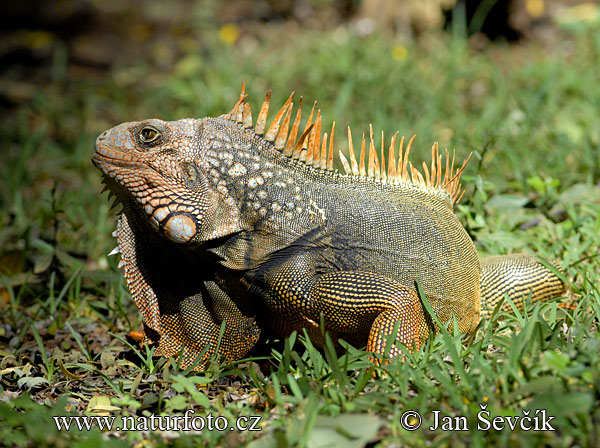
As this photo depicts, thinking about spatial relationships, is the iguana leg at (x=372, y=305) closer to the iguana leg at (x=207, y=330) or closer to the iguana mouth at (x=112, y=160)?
the iguana leg at (x=207, y=330)

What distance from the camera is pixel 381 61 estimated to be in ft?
28.0

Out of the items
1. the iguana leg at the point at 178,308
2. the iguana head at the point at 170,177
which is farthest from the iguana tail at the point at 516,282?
the iguana head at the point at 170,177

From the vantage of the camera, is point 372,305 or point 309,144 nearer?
point 372,305

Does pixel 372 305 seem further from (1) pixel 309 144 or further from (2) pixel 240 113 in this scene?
(2) pixel 240 113

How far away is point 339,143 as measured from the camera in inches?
276

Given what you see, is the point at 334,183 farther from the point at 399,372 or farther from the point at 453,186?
the point at 399,372

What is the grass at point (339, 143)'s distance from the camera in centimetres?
287

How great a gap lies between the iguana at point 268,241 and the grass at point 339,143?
0.22 m

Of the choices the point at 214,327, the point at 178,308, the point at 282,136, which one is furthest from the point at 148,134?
the point at 214,327

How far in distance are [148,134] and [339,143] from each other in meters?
3.65

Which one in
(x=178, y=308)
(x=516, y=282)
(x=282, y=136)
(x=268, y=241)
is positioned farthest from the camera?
(x=516, y=282)

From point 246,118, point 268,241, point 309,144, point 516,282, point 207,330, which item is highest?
point 246,118

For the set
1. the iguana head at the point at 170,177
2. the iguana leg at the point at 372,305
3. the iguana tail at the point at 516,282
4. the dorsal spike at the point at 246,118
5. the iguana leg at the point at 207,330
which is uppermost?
the dorsal spike at the point at 246,118

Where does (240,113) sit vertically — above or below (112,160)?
above
